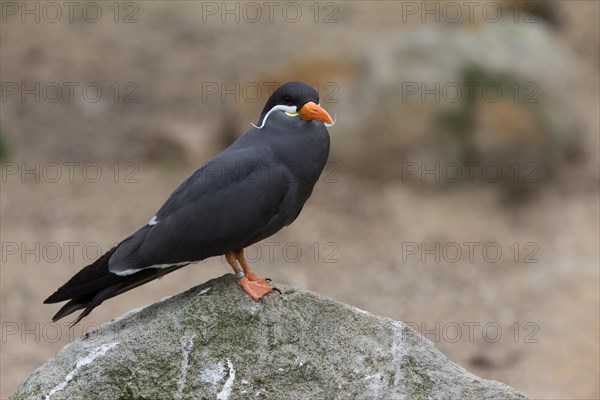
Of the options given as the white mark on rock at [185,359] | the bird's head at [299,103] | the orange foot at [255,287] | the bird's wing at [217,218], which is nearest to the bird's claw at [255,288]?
the orange foot at [255,287]

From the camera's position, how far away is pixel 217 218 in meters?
5.59

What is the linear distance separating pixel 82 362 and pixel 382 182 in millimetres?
8302

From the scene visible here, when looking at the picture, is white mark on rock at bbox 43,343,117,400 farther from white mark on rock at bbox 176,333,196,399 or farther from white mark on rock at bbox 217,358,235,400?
white mark on rock at bbox 217,358,235,400

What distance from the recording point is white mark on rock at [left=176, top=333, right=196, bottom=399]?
5.22m

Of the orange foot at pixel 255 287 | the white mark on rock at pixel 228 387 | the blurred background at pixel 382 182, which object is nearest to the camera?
the white mark on rock at pixel 228 387

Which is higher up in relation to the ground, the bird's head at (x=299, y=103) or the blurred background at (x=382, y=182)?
the bird's head at (x=299, y=103)

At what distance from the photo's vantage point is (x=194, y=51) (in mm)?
17156

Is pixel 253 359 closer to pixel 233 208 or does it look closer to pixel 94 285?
pixel 233 208

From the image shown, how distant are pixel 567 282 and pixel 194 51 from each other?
834 cm

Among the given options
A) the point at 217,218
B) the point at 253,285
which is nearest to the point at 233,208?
the point at 217,218

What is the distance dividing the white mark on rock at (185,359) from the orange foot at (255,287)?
1.28 feet

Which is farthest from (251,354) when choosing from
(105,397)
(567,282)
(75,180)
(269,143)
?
(75,180)

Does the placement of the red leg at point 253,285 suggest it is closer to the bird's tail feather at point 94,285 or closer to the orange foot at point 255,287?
the orange foot at point 255,287

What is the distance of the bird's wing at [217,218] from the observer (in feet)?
18.2
